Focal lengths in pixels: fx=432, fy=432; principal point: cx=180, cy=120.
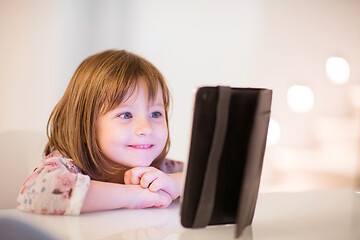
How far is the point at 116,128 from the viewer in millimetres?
1106

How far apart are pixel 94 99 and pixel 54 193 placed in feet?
1.09

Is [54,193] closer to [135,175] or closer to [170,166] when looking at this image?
[135,175]

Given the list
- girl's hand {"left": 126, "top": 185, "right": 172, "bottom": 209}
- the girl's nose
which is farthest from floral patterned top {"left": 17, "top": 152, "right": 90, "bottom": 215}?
the girl's nose

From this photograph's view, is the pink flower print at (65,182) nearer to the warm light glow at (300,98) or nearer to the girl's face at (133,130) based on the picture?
the girl's face at (133,130)

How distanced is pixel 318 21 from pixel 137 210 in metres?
2.42

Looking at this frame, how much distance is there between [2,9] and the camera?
156cm

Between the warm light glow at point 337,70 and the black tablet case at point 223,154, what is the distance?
2.52 meters

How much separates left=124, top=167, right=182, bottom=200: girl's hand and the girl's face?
70 mm

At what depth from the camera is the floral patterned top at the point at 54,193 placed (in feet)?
2.80

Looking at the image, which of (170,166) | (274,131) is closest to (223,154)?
(170,166)

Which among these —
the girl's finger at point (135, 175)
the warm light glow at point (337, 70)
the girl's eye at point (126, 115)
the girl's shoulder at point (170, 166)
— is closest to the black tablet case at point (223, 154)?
the girl's finger at point (135, 175)

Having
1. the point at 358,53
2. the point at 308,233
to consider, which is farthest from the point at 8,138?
the point at 358,53

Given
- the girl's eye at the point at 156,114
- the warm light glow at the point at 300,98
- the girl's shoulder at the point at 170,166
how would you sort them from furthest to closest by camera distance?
the warm light glow at the point at 300,98 → the girl's shoulder at the point at 170,166 → the girl's eye at the point at 156,114

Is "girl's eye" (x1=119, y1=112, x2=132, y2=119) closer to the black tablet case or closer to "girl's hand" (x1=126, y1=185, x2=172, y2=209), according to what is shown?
"girl's hand" (x1=126, y1=185, x2=172, y2=209)
